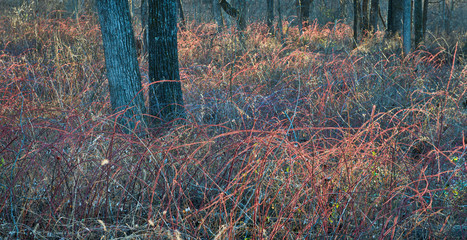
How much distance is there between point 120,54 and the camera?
3609 millimetres

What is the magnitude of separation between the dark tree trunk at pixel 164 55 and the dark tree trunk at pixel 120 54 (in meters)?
0.24

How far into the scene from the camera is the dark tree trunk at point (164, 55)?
3.76m

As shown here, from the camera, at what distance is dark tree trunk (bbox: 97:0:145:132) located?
11.4 feet

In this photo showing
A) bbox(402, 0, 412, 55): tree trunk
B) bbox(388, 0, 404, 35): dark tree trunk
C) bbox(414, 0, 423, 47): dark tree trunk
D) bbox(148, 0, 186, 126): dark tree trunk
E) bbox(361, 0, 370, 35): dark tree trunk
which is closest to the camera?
bbox(148, 0, 186, 126): dark tree trunk

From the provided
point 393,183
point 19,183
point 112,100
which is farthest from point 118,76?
point 393,183

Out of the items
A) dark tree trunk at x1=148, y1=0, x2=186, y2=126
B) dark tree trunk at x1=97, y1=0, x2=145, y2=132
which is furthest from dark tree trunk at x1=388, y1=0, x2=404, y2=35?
dark tree trunk at x1=97, y1=0, x2=145, y2=132

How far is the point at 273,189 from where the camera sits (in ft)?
8.14

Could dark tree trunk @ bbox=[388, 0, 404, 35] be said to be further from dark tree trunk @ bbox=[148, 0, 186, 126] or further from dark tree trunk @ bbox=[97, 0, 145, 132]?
dark tree trunk @ bbox=[97, 0, 145, 132]

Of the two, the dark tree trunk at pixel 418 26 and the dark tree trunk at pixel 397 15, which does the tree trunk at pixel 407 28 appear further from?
the dark tree trunk at pixel 397 15

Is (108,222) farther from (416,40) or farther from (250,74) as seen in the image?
(416,40)

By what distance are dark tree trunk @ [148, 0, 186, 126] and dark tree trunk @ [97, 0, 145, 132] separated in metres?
0.24

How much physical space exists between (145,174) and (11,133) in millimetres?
1294

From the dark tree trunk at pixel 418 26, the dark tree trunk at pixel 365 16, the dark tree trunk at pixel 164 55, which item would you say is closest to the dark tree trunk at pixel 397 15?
the dark tree trunk at pixel 365 16

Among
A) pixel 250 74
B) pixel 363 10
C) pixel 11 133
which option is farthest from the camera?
pixel 363 10
